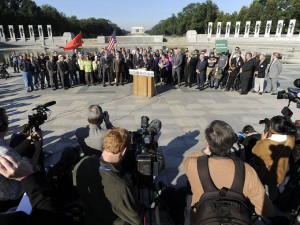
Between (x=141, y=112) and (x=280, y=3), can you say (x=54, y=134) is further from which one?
(x=280, y=3)

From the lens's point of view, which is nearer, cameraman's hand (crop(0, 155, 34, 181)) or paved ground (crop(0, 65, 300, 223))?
cameraman's hand (crop(0, 155, 34, 181))

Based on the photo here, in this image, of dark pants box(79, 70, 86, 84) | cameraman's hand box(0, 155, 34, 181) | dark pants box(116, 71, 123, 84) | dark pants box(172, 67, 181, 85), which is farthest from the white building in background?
cameraman's hand box(0, 155, 34, 181)

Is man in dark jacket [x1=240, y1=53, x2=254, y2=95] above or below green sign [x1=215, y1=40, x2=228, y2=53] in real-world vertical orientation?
below

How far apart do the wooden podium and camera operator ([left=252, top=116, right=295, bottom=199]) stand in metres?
7.03

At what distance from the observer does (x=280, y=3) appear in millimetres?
66062

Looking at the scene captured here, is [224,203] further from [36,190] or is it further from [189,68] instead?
[189,68]

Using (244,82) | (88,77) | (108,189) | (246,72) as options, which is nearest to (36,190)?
(108,189)

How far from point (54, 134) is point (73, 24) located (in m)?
101

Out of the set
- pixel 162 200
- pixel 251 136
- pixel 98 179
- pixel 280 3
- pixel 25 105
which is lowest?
pixel 25 105

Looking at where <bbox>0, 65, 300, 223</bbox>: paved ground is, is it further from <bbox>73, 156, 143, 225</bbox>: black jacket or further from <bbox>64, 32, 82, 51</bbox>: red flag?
<bbox>73, 156, 143, 225</bbox>: black jacket

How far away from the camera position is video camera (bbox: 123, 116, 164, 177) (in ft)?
8.73

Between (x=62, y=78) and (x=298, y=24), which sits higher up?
(x=298, y=24)

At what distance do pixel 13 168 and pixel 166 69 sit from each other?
37.5 feet

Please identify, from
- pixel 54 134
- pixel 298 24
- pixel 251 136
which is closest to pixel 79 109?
pixel 54 134
